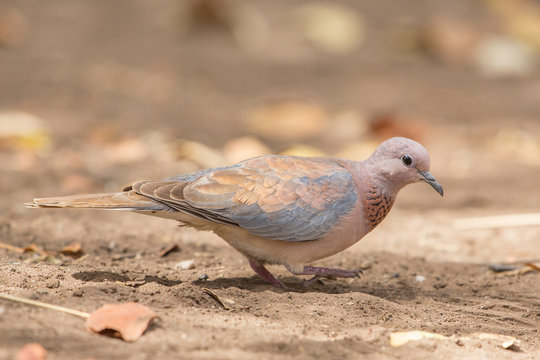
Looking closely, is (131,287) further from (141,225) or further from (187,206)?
(141,225)

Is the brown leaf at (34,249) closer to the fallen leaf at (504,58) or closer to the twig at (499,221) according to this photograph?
the twig at (499,221)

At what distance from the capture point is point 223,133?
25.4 ft

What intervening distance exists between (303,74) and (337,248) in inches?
240

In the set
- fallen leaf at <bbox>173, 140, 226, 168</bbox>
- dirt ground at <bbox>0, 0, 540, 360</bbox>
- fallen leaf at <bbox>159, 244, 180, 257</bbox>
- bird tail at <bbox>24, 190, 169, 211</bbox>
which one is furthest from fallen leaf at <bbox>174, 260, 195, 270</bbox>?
fallen leaf at <bbox>173, 140, 226, 168</bbox>

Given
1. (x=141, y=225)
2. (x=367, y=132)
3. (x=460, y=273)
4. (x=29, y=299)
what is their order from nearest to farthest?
(x=29, y=299)
(x=460, y=273)
(x=141, y=225)
(x=367, y=132)

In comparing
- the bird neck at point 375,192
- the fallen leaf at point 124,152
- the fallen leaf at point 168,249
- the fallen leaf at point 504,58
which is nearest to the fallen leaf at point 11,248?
the fallen leaf at point 168,249

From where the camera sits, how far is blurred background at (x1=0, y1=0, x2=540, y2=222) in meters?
6.75

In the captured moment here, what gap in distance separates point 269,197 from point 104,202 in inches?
36.6

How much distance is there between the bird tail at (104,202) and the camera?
3.91 m

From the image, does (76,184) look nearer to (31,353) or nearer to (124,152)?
(124,152)

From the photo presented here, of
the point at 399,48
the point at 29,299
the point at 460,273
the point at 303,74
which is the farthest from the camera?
the point at 399,48

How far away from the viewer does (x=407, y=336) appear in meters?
3.23

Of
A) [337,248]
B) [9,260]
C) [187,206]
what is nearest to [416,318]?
[337,248]

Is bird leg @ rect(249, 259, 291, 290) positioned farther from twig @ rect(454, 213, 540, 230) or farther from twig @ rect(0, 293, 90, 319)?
twig @ rect(454, 213, 540, 230)
